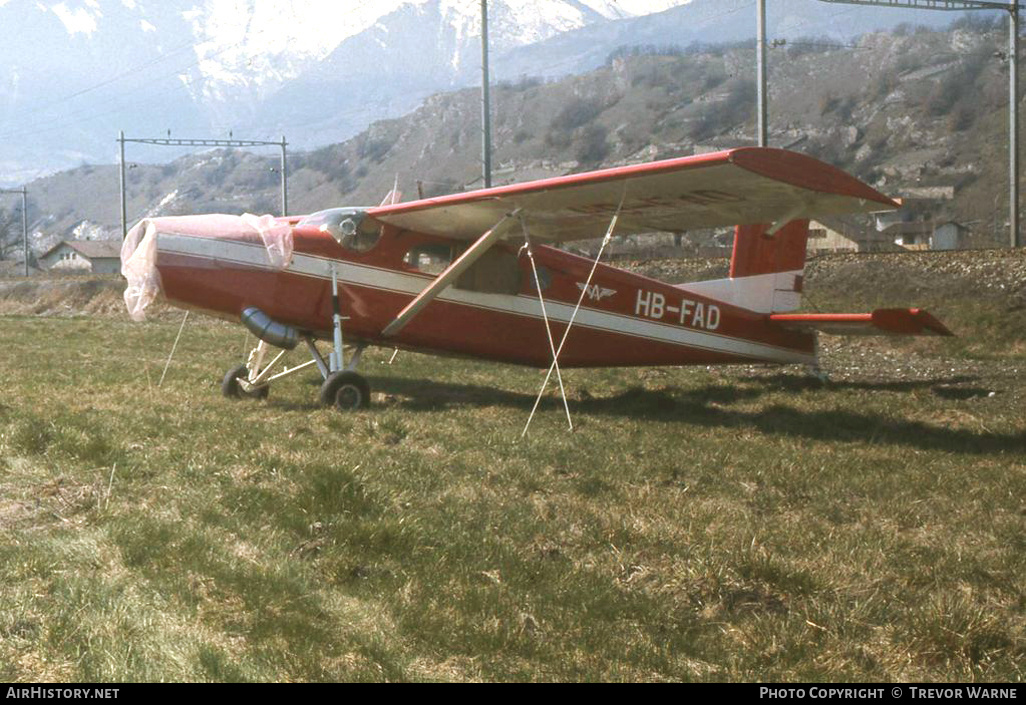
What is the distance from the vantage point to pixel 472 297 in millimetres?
11367

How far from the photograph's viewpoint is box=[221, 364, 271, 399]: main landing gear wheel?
11.1 m

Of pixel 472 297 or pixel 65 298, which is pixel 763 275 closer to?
pixel 472 297

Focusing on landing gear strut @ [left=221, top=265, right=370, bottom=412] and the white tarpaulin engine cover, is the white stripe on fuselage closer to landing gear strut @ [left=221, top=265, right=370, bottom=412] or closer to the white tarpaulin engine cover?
the white tarpaulin engine cover

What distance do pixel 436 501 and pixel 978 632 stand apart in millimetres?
3051

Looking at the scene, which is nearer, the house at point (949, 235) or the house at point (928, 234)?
the house at point (949, 235)

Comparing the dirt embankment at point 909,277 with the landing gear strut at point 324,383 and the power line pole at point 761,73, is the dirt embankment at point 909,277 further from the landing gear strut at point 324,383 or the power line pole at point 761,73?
the landing gear strut at point 324,383

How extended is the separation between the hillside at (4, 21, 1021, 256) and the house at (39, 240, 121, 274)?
6955 mm

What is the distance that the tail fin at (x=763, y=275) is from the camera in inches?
488

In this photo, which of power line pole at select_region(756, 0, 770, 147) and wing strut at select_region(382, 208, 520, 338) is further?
power line pole at select_region(756, 0, 770, 147)

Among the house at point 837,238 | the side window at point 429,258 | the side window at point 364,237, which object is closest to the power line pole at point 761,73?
the side window at point 429,258

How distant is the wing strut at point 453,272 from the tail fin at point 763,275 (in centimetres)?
302

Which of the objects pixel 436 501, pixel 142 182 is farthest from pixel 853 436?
pixel 142 182

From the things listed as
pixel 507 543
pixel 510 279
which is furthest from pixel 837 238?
pixel 507 543

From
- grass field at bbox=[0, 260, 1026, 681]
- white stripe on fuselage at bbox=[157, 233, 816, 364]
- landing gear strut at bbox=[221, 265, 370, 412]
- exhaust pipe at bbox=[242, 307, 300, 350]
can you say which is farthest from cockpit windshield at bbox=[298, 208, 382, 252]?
grass field at bbox=[0, 260, 1026, 681]
